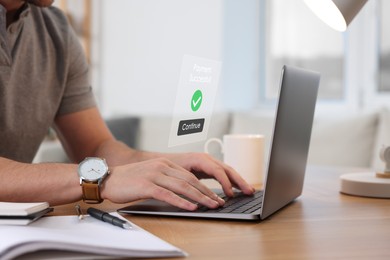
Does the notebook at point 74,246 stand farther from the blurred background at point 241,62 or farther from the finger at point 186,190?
the blurred background at point 241,62

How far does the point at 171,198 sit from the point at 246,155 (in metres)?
0.48

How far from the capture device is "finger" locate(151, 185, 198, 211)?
94 cm

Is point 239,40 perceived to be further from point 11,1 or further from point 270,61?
point 11,1

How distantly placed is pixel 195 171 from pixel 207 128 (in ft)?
0.45

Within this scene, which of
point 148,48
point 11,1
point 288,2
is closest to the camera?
point 11,1

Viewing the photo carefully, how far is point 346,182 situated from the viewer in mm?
1238

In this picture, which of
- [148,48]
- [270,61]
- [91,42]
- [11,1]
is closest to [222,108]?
[270,61]

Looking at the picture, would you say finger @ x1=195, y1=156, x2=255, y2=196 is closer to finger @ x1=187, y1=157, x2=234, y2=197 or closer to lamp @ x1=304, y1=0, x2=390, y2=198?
finger @ x1=187, y1=157, x2=234, y2=197

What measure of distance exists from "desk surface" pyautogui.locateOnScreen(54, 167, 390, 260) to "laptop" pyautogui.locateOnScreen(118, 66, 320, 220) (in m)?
0.02

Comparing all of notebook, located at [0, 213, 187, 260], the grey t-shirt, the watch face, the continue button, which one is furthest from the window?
notebook, located at [0, 213, 187, 260]

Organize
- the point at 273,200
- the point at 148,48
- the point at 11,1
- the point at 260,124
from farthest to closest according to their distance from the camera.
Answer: the point at 148,48, the point at 260,124, the point at 11,1, the point at 273,200

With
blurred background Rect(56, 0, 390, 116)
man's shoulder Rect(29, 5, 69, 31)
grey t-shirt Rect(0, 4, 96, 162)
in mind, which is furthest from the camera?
blurred background Rect(56, 0, 390, 116)

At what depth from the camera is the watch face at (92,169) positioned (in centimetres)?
99

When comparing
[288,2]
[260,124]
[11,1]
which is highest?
[288,2]
